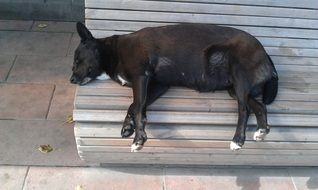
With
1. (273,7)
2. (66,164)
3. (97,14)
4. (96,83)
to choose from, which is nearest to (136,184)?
(66,164)

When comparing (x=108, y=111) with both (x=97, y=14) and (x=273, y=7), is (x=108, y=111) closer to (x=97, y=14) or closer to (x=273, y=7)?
(x=97, y=14)

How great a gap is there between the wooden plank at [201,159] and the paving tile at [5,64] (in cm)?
174

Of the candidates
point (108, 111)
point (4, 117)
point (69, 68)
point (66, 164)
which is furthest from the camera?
point (69, 68)

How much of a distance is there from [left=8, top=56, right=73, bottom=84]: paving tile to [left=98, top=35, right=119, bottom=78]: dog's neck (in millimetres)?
1263

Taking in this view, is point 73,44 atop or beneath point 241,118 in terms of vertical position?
beneath

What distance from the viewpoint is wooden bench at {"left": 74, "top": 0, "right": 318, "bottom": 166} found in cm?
291

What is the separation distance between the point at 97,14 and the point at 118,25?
19 centimetres

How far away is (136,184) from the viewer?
10.5 ft

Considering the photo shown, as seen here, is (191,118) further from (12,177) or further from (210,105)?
(12,177)

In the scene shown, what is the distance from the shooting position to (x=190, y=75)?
309cm

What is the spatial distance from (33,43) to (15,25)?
2.09ft

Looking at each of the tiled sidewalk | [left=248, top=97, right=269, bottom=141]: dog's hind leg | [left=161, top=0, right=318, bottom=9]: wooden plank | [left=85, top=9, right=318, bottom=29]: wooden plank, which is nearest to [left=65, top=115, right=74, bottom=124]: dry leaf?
the tiled sidewalk

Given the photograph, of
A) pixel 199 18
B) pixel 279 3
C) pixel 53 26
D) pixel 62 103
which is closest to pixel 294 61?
pixel 279 3

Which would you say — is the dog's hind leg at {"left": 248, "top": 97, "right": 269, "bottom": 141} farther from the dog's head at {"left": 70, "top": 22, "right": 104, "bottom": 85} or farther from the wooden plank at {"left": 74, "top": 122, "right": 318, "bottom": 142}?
the dog's head at {"left": 70, "top": 22, "right": 104, "bottom": 85}
